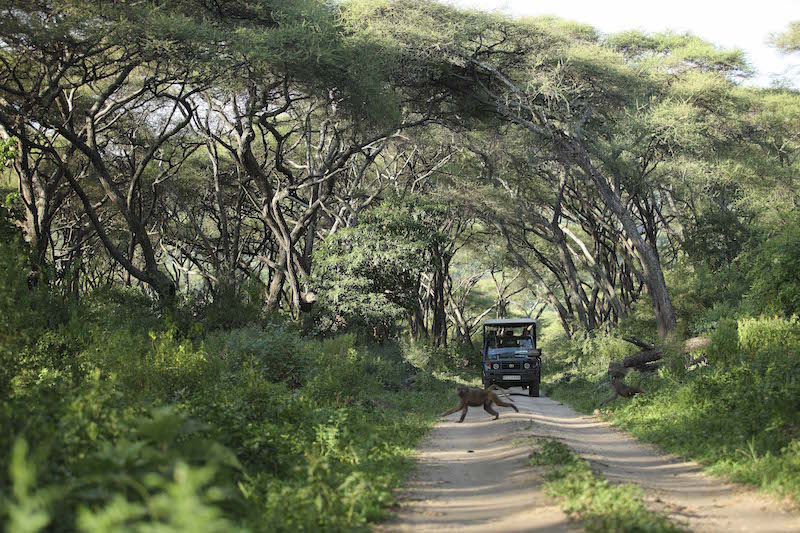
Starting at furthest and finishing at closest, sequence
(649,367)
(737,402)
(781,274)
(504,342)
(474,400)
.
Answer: (504,342) < (649,367) < (781,274) < (474,400) < (737,402)

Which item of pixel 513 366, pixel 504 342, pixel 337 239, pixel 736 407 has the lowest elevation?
pixel 736 407

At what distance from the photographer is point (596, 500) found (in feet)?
21.7

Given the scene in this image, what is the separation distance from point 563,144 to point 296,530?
19475 millimetres

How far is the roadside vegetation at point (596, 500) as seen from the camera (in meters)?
5.85

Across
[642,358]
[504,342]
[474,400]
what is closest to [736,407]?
[474,400]

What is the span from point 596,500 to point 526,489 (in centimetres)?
111

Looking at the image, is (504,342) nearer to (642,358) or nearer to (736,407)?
(642,358)

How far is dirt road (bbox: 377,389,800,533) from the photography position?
20.8 ft

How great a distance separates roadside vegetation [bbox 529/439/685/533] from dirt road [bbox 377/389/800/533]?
14cm

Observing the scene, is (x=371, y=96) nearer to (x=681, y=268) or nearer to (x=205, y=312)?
(x=205, y=312)

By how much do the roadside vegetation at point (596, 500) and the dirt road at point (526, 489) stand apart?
0.14 m

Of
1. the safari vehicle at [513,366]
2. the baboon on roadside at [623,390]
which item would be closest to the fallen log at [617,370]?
the safari vehicle at [513,366]

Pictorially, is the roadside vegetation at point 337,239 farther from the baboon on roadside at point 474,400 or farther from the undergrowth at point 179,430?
the baboon on roadside at point 474,400

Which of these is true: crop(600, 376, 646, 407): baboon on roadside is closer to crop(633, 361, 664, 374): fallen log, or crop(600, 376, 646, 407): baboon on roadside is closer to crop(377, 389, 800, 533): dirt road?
crop(377, 389, 800, 533): dirt road
